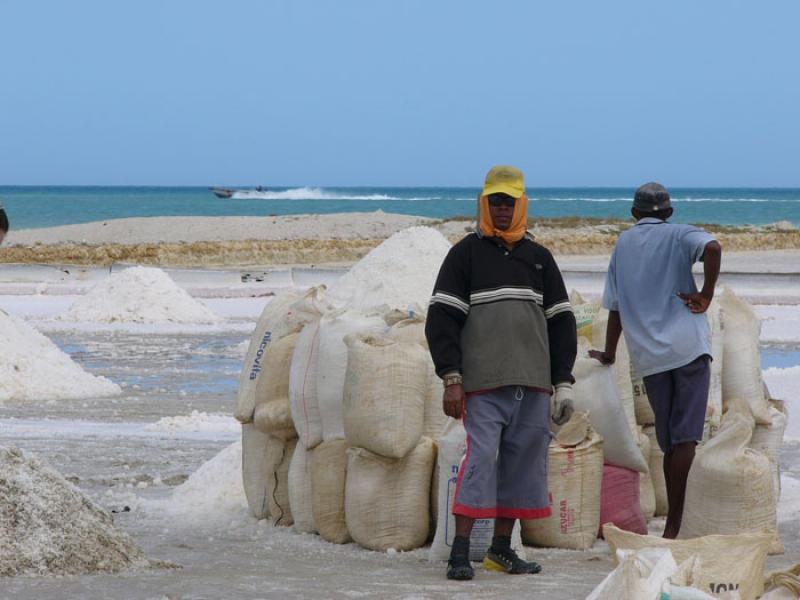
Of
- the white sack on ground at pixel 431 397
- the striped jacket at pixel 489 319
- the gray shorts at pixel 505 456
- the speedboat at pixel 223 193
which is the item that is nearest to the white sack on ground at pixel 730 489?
the gray shorts at pixel 505 456

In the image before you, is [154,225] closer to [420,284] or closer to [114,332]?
[114,332]

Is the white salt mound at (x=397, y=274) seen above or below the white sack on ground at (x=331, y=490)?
above

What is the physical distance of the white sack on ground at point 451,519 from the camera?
4891mm

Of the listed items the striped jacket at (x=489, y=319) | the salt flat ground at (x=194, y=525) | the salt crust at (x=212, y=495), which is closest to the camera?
the salt flat ground at (x=194, y=525)

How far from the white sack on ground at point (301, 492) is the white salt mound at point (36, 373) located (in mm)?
5426

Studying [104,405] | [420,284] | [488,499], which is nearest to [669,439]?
[488,499]

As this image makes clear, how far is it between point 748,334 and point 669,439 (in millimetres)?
828

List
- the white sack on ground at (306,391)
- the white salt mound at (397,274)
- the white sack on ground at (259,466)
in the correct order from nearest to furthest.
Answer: the white sack on ground at (306,391)
the white sack on ground at (259,466)
the white salt mound at (397,274)

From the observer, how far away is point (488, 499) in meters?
4.65

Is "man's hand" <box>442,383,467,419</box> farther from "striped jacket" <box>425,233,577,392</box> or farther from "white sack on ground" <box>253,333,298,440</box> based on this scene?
"white sack on ground" <box>253,333,298,440</box>

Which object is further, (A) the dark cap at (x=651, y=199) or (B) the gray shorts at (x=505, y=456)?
(A) the dark cap at (x=651, y=199)

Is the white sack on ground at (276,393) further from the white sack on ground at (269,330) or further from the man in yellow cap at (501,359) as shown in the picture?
the man in yellow cap at (501,359)

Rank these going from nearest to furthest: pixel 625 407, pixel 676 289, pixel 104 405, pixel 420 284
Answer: pixel 676 289
pixel 625 407
pixel 420 284
pixel 104 405

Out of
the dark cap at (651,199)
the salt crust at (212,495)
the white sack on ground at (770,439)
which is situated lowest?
the salt crust at (212,495)
